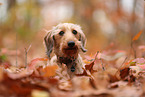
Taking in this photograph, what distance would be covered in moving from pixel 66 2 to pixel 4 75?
38529mm

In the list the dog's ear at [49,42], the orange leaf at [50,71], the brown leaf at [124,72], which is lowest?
the brown leaf at [124,72]

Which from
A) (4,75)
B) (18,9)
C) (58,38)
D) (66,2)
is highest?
(66,2)

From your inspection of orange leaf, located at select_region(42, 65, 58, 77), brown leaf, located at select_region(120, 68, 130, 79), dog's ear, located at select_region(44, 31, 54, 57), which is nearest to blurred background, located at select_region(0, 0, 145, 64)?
dog's ear, located at select_region(44, 31, 54, 57)

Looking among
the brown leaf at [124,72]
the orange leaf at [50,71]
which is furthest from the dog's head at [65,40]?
the orange leaf at [50,71]

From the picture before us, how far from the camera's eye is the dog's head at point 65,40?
3.72m

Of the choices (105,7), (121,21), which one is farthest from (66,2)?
(121,21)

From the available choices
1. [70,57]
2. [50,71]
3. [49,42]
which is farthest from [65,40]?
[50,71]

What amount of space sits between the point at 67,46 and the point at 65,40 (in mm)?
171

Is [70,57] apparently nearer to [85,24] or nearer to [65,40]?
A: [65,40]

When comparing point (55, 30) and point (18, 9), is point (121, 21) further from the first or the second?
point (55, 30)

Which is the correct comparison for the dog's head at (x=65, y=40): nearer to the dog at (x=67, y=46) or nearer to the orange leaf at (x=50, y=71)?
the dog at (x=67, y=46)

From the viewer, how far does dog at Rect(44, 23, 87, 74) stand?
12.2ft

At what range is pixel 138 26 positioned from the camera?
13.9 metres

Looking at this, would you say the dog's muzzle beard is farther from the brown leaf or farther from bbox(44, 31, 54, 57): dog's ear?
the brown leaf
